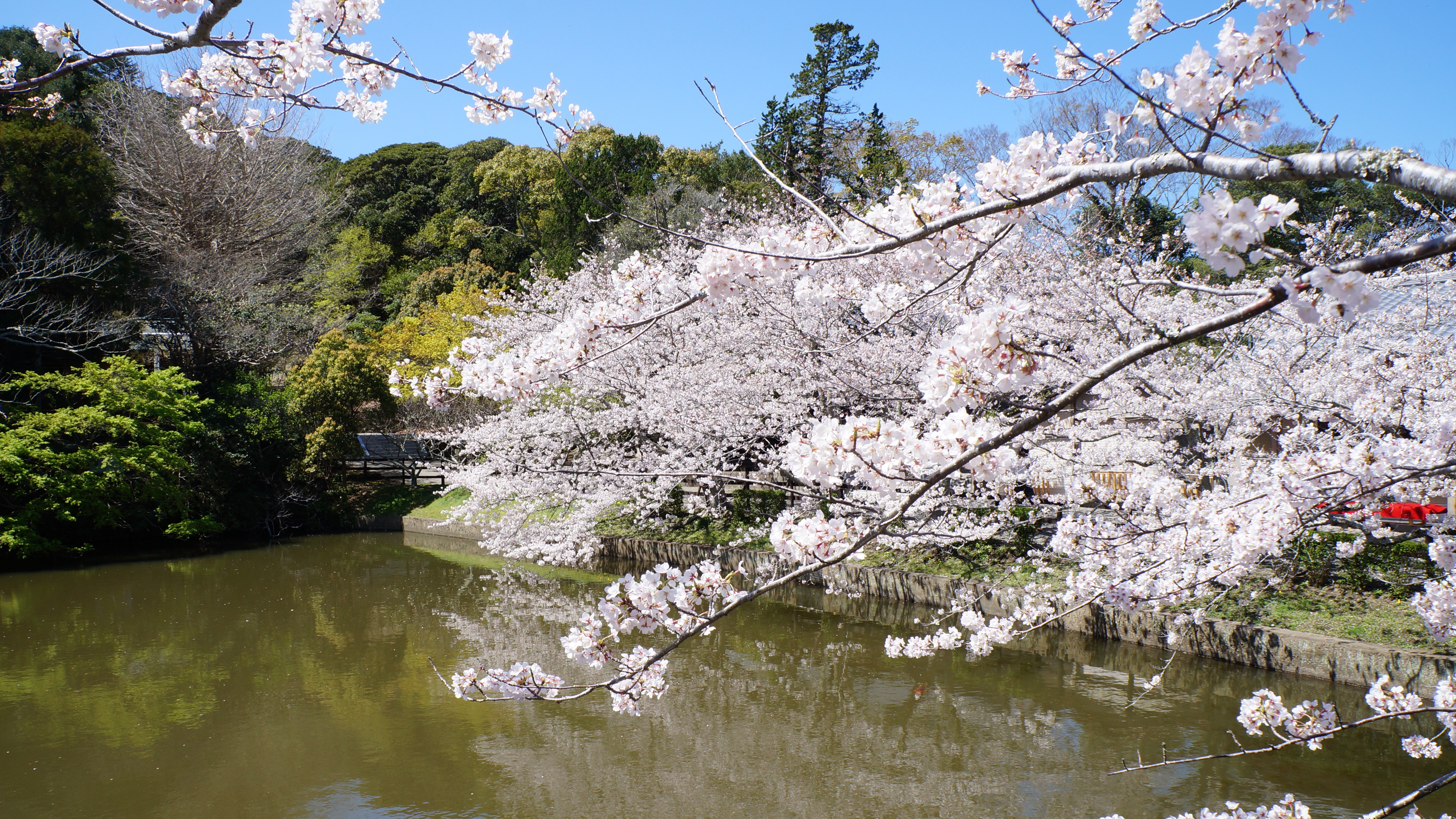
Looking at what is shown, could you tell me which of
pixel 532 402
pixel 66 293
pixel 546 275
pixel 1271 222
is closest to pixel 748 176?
pixel 546 275

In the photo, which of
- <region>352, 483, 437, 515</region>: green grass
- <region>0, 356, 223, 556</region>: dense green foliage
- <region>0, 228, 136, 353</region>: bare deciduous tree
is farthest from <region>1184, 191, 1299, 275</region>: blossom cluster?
<region>352, 483, 437, 515</region>: green grass

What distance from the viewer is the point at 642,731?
5.30 metres

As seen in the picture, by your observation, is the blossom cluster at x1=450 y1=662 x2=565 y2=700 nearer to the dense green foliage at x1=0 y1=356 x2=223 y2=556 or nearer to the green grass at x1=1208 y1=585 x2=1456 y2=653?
the green grass at x1=1208 y1=585 x2=1456 y2=653

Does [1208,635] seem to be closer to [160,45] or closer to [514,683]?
[514,683]

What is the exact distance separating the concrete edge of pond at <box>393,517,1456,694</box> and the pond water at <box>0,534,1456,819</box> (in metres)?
0.15

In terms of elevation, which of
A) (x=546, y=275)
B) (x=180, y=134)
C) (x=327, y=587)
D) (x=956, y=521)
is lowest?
(x=327, y=587)

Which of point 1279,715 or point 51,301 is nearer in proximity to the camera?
point 1279,715

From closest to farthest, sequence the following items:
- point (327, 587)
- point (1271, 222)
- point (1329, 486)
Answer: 1. point (1271, 222)
2. point (1329, 486)
3. point (327, 587)

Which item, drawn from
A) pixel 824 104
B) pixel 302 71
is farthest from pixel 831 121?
pixel 302 71

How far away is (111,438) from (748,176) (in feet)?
48.2

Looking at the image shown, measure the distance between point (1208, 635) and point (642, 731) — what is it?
436 cm

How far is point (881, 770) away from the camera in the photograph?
4707mm

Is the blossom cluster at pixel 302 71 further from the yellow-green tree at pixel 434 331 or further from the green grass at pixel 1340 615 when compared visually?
the yellow-green tree at pixel 434 331

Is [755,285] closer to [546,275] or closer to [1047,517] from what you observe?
[1047,517]
